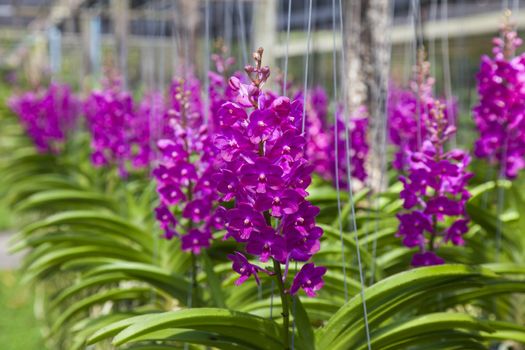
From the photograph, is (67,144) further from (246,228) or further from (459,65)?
(246,228)

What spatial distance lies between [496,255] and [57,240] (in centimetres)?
164

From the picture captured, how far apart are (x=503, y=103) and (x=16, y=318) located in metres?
3.43

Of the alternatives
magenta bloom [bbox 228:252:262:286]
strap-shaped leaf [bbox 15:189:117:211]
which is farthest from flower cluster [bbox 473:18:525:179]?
strap-shaped leaf [bbox 15:189:117:211]

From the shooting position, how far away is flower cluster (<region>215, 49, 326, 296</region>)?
1.38 metres

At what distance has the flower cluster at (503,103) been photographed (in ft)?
7.75

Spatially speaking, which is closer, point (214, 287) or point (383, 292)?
point (383, 292)

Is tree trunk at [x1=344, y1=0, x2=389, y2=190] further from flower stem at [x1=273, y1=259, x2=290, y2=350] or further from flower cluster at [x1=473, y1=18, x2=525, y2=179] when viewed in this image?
flower stem at [x1=273, y1=259, x2=290, y2=350]

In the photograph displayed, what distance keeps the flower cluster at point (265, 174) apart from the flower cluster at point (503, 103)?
1.15 m

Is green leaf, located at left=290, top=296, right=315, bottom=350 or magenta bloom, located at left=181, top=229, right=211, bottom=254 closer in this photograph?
green leaf, located at left=290, top=296, right=315, bottom=350

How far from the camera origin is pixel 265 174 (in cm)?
138

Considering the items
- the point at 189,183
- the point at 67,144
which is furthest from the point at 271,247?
the point at 67,144

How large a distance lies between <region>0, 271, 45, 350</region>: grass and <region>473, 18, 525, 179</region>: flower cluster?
240cm

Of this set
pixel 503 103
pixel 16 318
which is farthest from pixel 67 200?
pixel 503 103

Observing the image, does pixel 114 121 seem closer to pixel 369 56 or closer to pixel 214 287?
pixel 369 56
